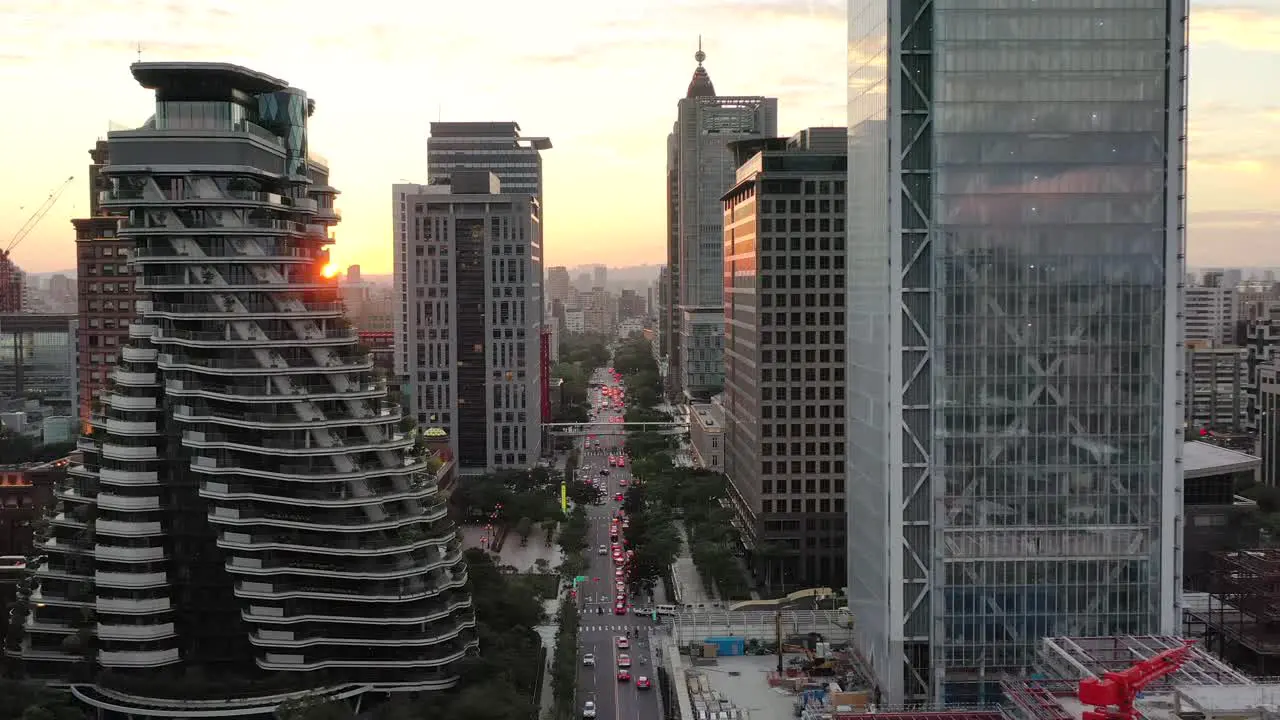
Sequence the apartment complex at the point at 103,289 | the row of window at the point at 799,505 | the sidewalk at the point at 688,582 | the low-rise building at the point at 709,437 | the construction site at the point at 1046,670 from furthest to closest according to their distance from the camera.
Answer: the low-rise building at the point at 709,437
the apartment complex at the point at 103,289
the row of window at the point at 799,505
the sidewalk at the point at 688,582
the construction site at the point at 1046,670

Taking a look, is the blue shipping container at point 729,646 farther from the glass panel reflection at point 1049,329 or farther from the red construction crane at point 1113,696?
the red construction crane at point 1113,696

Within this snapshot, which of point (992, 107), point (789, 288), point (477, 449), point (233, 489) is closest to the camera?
point (992, 107)

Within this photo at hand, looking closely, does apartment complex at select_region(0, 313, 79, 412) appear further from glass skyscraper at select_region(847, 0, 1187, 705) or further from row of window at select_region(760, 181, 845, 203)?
glass skyscraper at select_region(847, 0, 1187, 705)

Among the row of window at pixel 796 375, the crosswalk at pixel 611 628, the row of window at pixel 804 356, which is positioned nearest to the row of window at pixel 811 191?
the row of window at pixel 804 356

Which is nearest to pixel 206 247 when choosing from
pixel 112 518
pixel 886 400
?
pixel 112 518

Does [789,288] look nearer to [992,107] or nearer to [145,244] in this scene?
[992,107]

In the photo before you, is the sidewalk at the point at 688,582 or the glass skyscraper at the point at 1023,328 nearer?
the glass skyscraper at the point at 1023,328
